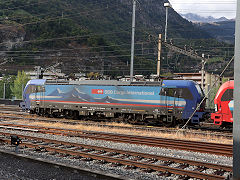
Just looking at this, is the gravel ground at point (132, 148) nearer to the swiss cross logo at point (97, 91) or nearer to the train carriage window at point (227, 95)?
the train carriage window at point (227, 95)

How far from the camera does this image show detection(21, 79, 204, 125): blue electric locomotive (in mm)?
22516

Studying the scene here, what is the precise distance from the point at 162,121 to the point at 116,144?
9166mm

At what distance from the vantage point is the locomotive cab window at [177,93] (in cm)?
2230

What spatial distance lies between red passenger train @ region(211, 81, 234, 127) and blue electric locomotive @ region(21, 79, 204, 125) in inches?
58.0

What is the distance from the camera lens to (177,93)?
74.2ft

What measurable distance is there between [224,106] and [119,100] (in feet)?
27.7

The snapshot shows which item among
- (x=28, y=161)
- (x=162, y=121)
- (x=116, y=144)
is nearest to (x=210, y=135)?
(x=162, y=121)

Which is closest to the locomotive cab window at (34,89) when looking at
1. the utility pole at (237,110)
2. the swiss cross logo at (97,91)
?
the swiss cross logo at (97,91)

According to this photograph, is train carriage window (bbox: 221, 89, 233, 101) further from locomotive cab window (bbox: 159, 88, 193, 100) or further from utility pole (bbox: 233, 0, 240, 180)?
utility pole (bbox: 233, 0, 240, 180)

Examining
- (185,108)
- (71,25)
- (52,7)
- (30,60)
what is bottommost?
(185,108)

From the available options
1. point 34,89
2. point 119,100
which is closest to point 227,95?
point 119,100

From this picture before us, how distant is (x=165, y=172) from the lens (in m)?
9.81

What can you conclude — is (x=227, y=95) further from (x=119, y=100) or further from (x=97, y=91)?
(x=97, y=91)

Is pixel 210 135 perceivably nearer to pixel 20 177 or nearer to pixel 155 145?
pixel 155 145
